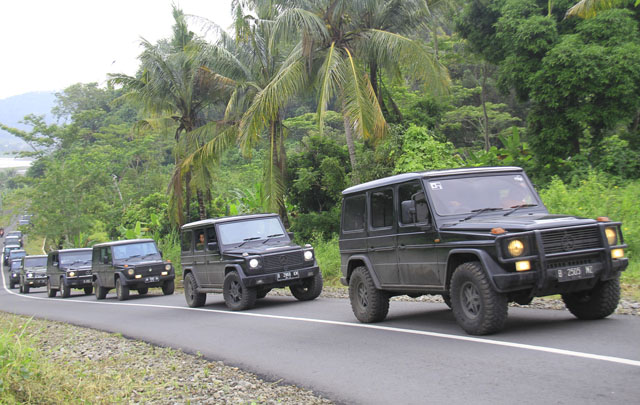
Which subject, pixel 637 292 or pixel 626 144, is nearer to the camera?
pixel 637 292

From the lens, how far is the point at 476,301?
25.5 ft

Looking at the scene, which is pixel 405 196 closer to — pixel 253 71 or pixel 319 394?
pixel 319 394

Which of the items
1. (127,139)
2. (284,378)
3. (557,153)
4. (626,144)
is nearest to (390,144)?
(557,153)

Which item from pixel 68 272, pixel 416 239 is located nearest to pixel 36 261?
pixel 68 272

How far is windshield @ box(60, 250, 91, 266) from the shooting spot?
26484 millimetres

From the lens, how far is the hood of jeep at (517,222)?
24.3ft

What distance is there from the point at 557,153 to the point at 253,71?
11763mm

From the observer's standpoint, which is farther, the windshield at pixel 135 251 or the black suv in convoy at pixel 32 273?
the black suv in convoy at pixel 32 273

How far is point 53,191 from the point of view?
48469mm

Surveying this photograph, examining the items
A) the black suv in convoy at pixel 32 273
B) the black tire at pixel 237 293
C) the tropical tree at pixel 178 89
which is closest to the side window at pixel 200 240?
the black tire at pixel 237 293

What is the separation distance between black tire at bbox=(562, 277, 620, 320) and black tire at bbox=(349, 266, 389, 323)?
8.89ft

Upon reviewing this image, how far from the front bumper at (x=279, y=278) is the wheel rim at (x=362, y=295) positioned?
3579 millimetres

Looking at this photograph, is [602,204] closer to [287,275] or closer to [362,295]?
[287,275]

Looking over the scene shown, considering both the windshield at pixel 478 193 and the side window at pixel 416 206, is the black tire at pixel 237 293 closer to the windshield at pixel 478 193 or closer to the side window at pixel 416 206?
the side window at pixel 416 206
